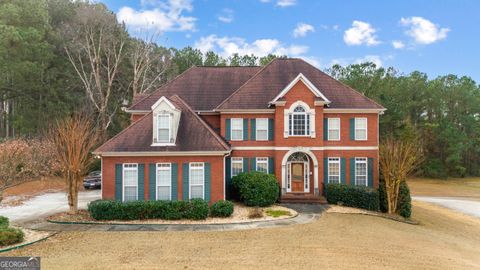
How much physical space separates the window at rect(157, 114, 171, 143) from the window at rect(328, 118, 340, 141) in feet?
38.0

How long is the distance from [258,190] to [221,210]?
3.04 m

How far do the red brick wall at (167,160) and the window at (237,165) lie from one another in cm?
391

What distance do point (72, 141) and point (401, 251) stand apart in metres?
16.5

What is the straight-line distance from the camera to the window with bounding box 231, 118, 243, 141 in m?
21.2

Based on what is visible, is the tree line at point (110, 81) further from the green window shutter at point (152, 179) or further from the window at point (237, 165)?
the window at point (237, 165)

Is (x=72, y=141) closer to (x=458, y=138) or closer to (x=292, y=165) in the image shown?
(x=292, y=165)

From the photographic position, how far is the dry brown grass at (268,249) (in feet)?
31.7

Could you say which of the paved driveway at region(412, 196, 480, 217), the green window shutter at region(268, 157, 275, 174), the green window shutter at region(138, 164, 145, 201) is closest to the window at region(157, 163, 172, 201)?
the green window shutter at region(138, 164, 145, 201)

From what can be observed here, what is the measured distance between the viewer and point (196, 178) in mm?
17359

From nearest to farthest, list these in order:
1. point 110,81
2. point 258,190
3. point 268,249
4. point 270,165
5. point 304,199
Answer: point 268,249
point 258,190
point 304,199
point 270,165
point 110,81

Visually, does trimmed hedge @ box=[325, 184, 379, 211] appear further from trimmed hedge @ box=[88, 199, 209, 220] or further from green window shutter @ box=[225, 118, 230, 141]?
trimmed hedge @ box=[88, 199, 209, 220]

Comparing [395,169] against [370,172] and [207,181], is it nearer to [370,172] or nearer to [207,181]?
[370,172]

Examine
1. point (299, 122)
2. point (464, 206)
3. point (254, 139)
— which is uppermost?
point (299, 122)

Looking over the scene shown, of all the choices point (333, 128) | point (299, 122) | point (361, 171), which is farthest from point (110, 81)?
point (361, 171)
